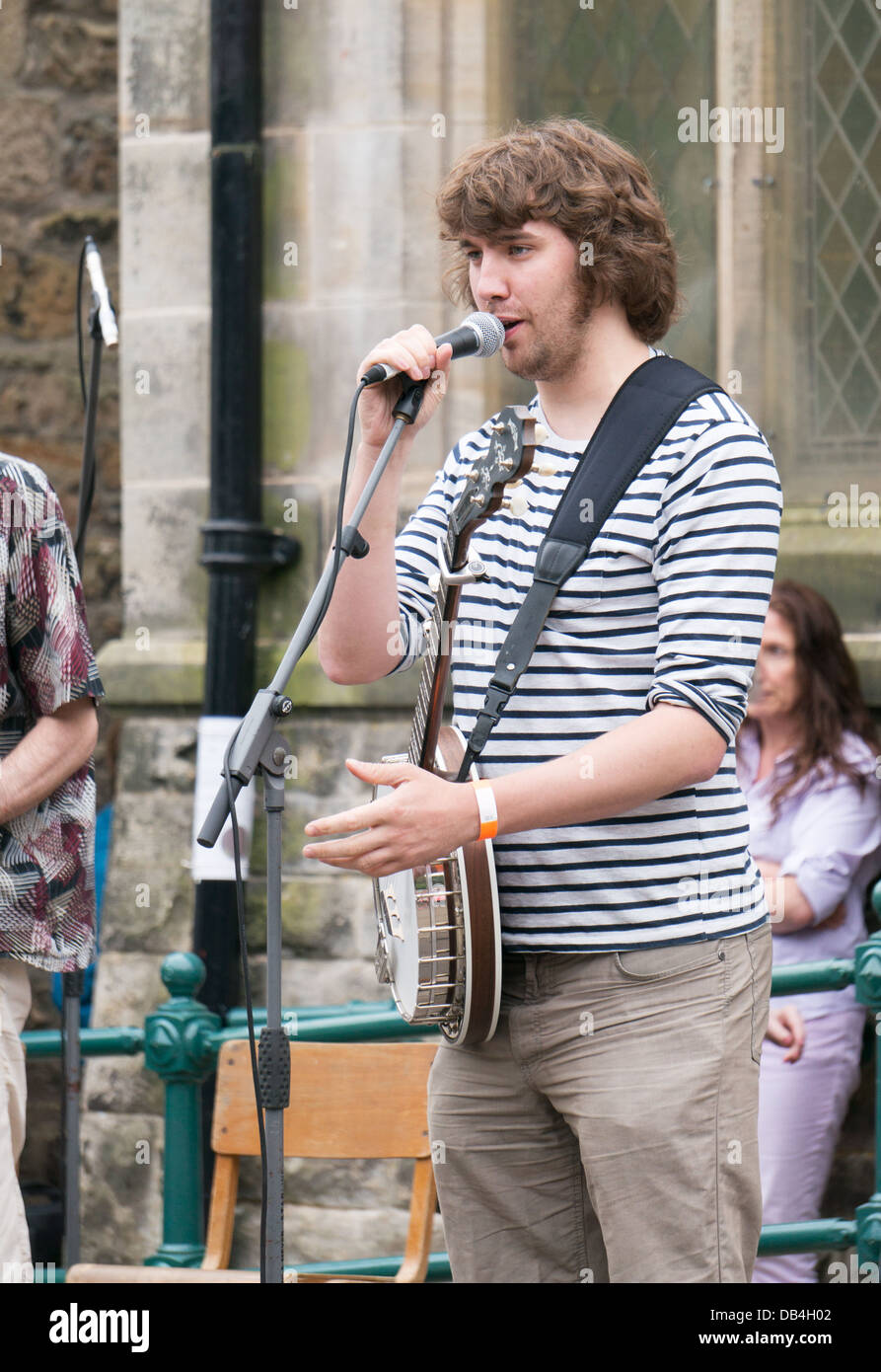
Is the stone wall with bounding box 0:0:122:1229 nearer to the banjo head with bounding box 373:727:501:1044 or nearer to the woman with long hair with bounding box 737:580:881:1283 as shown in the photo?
the woman with long hair with bounding box 737:580:881:1283

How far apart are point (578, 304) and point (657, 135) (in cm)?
254

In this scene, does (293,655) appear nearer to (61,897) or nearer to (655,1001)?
(655,1001)

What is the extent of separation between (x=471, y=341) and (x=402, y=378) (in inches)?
3.7

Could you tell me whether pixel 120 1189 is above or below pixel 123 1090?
below

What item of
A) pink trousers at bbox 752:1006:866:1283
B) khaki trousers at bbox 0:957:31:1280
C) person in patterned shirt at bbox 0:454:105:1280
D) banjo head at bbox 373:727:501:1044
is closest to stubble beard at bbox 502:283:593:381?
banjo head at bbox 373:727:501:1044

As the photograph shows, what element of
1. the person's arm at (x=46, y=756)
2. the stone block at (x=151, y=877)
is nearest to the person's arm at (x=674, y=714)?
the person's arm at (x=46, y=756)

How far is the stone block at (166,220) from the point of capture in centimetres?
474

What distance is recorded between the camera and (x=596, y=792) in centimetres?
199

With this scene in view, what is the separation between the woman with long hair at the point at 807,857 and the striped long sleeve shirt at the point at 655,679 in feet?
5.39

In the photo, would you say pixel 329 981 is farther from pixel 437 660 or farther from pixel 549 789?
pixel 549 789

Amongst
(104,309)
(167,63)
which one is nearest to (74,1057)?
(104,309)

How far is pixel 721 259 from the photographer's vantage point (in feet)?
14.6

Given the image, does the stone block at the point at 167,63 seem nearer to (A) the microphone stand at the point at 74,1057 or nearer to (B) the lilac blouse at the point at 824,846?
(A) the microphone stand at the point at 74,1057
